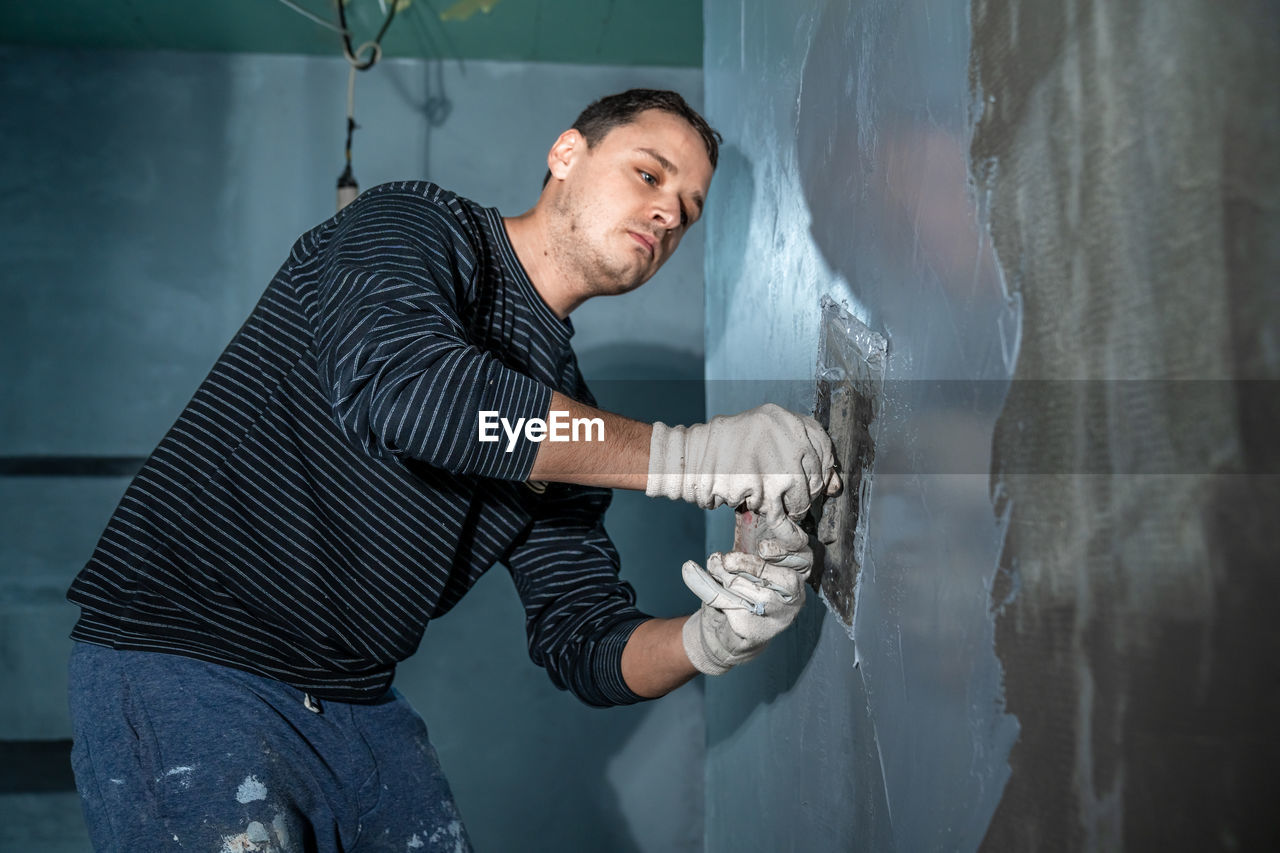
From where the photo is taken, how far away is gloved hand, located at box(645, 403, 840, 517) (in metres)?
0.99

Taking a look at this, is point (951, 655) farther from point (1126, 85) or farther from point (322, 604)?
point (322, 604)

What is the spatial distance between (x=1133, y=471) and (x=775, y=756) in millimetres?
1137

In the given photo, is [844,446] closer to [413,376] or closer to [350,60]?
[413,376]

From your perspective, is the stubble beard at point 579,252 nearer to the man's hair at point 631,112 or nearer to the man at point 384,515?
the man at point 384,515

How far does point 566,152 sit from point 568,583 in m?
0.75

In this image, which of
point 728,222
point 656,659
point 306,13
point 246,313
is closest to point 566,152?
point 728,222

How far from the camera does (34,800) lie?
8.96ft

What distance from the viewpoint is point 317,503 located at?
4.25 feet

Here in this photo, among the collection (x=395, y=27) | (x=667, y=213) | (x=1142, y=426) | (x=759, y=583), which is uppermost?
(x=395, y=27)

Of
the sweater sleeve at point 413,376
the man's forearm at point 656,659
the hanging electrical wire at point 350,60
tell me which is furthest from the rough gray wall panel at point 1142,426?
the hanging electrical wire at point 350,60

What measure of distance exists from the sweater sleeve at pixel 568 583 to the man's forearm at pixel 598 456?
500 mm

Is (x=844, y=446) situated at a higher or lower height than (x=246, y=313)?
lower

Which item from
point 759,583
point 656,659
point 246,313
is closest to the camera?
point 759,583

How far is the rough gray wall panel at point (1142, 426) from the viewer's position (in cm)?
43
